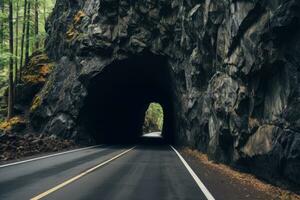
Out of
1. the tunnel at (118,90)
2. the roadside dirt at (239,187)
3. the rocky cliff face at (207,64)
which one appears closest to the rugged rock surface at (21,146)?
the rocky cliff face at (207,64)

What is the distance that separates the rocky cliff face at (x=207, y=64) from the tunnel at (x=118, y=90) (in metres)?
0.57

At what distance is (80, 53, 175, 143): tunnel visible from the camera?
3306cm

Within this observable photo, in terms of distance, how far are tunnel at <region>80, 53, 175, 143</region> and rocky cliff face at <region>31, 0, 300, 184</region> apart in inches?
22.4

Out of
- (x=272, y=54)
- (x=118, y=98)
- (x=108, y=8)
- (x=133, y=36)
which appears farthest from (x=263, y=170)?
(x=118, y=98)

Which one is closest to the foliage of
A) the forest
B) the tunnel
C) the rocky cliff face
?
the tunnel

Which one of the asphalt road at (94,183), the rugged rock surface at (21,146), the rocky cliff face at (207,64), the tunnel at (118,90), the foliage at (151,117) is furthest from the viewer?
the foliage at (151,117)

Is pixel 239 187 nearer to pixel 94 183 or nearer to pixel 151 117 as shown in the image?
pixel 94 183

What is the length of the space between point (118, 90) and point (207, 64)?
60.1 feet

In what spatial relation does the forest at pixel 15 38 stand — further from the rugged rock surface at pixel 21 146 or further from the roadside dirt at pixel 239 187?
the roadside dirt at pixel 239 187

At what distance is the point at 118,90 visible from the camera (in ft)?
130

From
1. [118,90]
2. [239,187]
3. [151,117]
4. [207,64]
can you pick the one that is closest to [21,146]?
[207,64]

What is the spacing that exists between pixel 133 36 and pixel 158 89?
→ 1602cm

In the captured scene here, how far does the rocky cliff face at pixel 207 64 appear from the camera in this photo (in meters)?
10.9

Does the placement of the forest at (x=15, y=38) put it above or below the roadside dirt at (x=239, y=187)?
above
